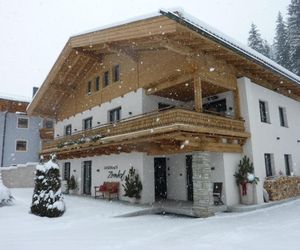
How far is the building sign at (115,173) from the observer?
1733 centimetres

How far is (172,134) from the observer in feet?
39.3

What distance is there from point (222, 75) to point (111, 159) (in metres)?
8.71

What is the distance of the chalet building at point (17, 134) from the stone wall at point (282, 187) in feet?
80.2

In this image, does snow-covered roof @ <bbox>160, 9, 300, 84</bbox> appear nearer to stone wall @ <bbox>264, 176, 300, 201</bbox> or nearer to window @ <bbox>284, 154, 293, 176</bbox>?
stone wall @ <bbox>264, 176, 300, 201</bbox>

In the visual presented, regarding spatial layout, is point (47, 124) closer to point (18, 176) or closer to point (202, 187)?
point (18, 176)

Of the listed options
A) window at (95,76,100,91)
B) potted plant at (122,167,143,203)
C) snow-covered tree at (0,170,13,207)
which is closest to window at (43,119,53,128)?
window at (95,76,100,91)

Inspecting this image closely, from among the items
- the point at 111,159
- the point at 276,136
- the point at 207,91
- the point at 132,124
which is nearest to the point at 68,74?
the point at 111,159

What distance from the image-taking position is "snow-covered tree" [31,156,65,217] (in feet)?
39.7

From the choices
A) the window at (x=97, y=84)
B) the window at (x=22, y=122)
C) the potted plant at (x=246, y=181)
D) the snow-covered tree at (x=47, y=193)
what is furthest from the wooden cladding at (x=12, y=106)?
the potted plant at (x=246, y=181)

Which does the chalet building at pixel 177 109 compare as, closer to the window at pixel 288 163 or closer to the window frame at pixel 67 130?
the window at pixel 288 163

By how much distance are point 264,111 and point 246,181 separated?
5.39 m

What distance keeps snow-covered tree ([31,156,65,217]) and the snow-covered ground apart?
16.7 inches

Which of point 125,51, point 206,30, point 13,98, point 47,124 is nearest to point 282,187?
point 206,30

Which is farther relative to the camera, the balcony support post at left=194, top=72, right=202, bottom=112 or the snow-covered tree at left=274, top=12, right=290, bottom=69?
the snow-covered tree at left=274, top=12, right=290, bottom=69
